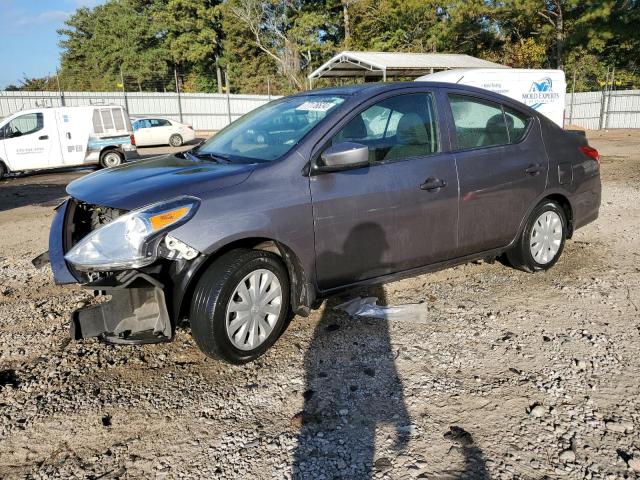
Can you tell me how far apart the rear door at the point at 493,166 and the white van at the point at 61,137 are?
12743mm

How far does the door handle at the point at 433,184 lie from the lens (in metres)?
3.81

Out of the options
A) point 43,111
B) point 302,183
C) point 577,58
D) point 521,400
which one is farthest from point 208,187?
point 577,58

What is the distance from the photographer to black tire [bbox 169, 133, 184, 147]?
23375 mm

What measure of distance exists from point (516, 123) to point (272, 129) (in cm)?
216

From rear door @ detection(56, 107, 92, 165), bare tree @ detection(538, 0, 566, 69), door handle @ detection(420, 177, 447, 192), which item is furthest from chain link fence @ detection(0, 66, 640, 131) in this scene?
door handle @ detection(420, 177, 447, 192)

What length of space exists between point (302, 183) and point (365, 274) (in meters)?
0.82

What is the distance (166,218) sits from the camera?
2.93 m

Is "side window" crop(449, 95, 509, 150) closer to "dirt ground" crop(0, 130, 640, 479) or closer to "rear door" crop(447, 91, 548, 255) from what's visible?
"rear door" crop(447, 91, 548, 255)

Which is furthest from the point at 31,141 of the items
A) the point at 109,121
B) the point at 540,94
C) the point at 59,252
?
the point at 540,94

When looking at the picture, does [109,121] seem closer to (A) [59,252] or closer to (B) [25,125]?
(B) [25,125]

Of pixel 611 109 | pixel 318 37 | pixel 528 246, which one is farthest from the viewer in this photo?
pixel 318 37

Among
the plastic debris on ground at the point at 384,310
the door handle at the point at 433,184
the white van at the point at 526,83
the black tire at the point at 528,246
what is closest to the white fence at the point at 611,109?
the white van at the point at 526,83

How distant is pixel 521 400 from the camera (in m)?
2.84

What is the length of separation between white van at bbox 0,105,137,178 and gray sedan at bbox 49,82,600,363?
37.9 feet
